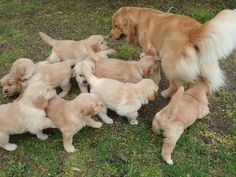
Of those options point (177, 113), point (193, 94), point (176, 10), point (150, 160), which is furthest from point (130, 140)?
point (176, 10)

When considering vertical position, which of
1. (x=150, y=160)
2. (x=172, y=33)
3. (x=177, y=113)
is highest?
(x=172, y=33)

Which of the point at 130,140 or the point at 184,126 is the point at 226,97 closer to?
the point at 184,126

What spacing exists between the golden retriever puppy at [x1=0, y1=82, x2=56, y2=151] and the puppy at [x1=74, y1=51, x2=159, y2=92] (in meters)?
0.75

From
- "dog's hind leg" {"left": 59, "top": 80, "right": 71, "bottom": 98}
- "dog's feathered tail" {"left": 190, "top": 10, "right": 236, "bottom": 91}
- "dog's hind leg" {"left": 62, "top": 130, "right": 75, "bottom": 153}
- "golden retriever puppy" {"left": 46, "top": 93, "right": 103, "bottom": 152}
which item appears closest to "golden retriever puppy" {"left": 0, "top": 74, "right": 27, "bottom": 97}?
"dog's hind leg" {"left": 59, "top": 80, "right": 71, "bottom": 98}

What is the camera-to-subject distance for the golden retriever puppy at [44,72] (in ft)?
15.5

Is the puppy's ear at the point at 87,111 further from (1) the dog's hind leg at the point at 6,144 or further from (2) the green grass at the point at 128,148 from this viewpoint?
(1) the dog's hind leg at the point at 6,144

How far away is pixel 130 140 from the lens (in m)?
4.70

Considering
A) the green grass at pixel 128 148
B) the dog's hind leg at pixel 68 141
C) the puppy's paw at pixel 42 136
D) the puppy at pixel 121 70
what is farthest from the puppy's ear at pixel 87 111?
the puppy at pixel 121 70

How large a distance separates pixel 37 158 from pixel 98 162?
2.26 feet

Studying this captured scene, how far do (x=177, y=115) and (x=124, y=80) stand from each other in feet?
2.80

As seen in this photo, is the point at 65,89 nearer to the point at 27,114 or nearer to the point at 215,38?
the point at 27,114

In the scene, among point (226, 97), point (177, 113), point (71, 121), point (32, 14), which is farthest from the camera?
point (32, 14)

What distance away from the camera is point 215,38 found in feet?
14.1

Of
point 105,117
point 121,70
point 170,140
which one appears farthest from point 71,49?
point 170,140
